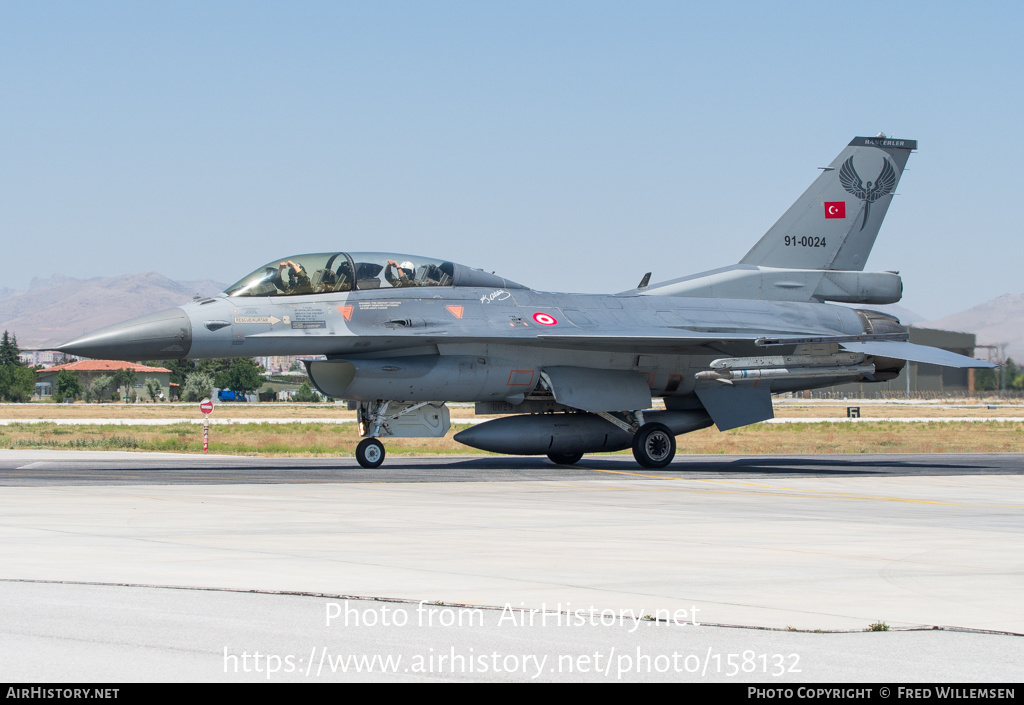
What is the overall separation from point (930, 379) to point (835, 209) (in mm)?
112328

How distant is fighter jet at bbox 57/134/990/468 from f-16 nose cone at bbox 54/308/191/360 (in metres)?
0.03

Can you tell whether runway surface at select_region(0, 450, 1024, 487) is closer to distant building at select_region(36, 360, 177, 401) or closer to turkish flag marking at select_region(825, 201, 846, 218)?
turkish flag marking at select_region(825, 201, 846, 218)

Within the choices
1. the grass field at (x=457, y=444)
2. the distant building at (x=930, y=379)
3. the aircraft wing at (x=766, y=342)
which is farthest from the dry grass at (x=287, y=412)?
the aircraft wing at (x=766, y=342)

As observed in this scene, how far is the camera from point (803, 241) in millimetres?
23578

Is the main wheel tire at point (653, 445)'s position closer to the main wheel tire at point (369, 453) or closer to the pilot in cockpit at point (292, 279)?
the main wheel tire at point (369, 453)

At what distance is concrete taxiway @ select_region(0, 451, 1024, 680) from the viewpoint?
5336 millimetres

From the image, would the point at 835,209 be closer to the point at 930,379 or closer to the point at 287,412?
the point at 287,412

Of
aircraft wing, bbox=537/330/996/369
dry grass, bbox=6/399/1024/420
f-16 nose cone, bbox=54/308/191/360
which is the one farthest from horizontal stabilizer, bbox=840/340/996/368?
dry grass, bbox=6/399/1024/420

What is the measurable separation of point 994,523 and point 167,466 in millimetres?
14574

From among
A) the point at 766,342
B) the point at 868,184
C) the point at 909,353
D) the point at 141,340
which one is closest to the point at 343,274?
the point at 141,340

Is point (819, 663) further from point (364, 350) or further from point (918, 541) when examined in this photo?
point (364, 350)

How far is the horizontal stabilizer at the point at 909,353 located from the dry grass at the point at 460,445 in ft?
25.7

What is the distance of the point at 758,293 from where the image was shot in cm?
2320

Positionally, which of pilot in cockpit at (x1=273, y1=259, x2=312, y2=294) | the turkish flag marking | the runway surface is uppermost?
the turkish flag marking
